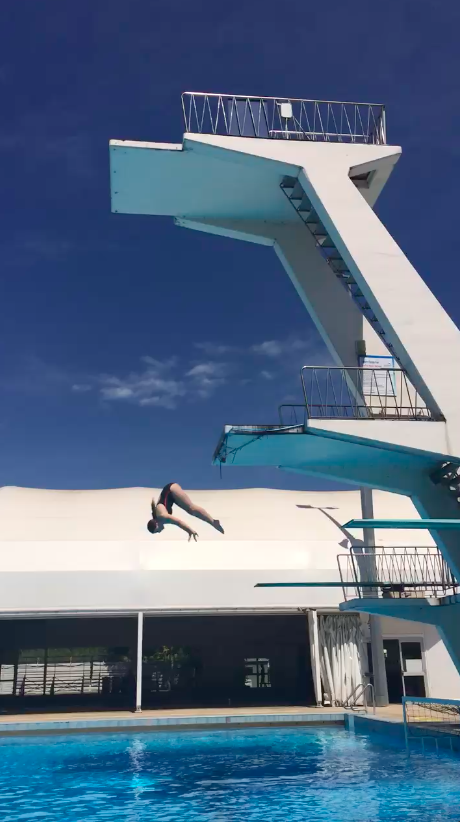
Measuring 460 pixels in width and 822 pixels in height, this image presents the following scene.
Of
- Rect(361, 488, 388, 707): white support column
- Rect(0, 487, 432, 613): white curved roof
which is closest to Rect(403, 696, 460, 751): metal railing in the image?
Rect(361, 488, 388, 707): white support column

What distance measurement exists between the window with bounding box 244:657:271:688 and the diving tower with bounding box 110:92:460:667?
46.1ft

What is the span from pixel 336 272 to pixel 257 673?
50.4 feet

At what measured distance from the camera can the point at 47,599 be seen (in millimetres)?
16844

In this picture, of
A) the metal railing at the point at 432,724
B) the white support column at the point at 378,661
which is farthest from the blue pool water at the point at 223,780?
the white support column at the point at 378,661

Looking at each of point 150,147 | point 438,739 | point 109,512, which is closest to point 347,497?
point 109,512

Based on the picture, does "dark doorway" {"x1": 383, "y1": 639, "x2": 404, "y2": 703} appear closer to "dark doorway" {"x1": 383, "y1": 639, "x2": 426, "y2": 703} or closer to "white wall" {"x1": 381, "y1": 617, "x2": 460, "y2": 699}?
"dark doorway" {"x1": 383, "y1": 639, "x2": 426, "y2": 703}

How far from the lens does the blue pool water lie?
25.8 feet

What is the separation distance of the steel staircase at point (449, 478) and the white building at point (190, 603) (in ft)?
28.2

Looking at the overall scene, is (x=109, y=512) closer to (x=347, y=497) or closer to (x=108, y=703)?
(x=108, y=703)

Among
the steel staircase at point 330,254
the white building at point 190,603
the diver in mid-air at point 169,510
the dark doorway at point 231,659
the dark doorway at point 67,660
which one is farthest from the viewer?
the dark doorway at point 231,659

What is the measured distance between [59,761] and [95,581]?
224 inches

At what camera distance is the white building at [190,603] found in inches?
680

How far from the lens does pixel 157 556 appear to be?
59.7 feet

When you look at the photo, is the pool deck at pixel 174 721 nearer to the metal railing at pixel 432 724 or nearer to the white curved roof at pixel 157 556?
the metal railing at pixel 432 724
